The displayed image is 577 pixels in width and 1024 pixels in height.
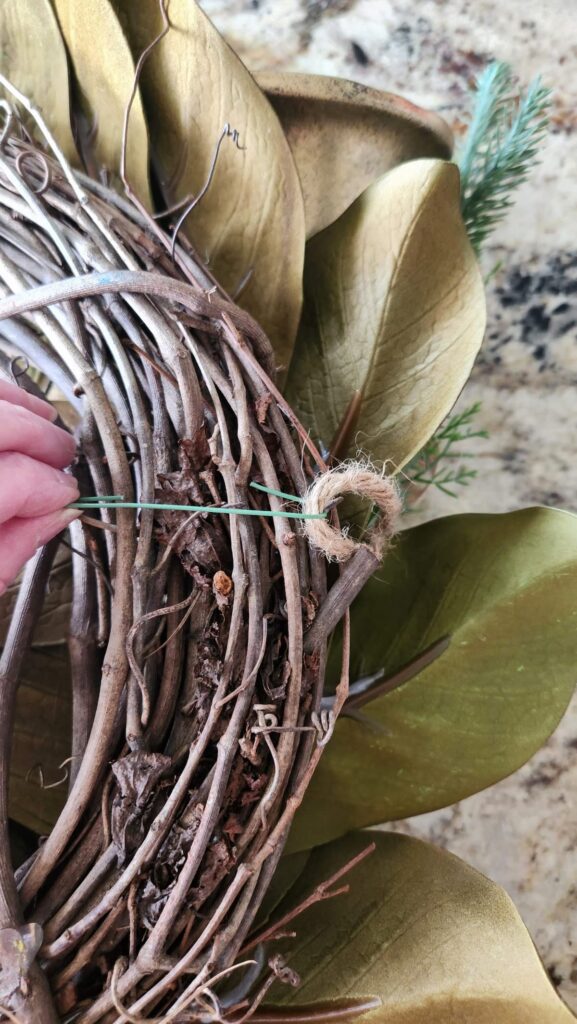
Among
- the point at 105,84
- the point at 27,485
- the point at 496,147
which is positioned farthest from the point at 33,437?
the point at 496,147

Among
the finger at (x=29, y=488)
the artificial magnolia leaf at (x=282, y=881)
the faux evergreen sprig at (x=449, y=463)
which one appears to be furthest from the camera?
the faux evergreen sprig at (x=449, y=463)

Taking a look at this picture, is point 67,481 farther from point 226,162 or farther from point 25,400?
point 226,162

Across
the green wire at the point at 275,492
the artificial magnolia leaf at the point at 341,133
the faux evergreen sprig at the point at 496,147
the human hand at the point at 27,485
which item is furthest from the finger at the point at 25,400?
the faux evergreen sprig at the point at 496,147

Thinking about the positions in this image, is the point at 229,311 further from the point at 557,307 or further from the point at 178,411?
the point at 557,307

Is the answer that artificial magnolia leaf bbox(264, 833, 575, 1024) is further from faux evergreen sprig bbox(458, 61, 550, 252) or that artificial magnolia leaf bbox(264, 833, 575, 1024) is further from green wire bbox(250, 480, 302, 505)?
faux evergreen sprig bbox(458, 61, 550, 252)

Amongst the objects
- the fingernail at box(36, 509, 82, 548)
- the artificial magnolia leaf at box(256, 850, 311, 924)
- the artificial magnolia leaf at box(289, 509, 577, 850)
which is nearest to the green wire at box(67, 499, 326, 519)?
the fingernail at box(36, 509, 82, 548)

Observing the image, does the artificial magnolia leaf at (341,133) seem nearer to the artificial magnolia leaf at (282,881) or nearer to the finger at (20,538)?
the finger at (20,538)
